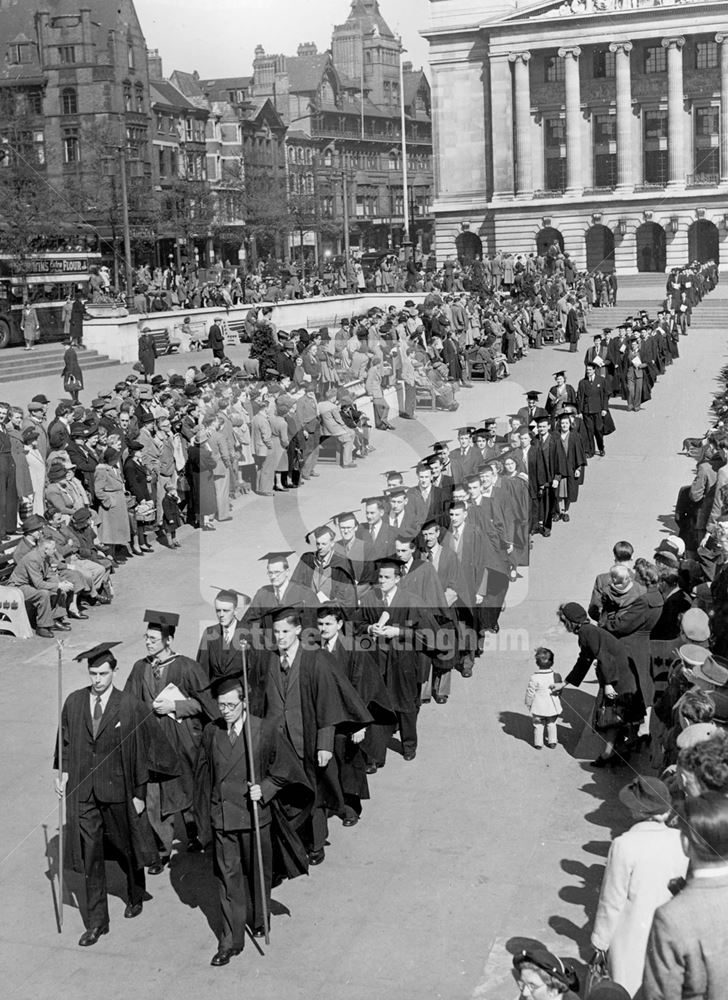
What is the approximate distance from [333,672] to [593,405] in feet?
46.4

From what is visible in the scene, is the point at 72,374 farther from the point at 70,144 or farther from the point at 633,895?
the point at 70,144

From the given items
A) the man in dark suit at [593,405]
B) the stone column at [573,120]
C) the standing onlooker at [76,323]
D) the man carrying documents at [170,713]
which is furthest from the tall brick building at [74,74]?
the man carrying documents at [170,713]

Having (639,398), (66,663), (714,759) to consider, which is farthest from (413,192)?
(714,759)

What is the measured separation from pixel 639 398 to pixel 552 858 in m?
19.0

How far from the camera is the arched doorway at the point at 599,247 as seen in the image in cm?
7012

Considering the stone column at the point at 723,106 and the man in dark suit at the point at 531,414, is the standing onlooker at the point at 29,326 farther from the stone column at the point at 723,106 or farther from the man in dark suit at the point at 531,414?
the stone column at the point at 723,106

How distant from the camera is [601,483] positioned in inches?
829

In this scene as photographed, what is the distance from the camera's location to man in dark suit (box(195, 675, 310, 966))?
26.6 ft

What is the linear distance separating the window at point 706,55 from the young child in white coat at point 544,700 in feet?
207

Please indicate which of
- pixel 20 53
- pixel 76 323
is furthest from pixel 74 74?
pixel 76 323

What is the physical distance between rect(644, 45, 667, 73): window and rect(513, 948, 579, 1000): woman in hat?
6793cm

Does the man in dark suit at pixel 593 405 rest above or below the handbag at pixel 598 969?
above

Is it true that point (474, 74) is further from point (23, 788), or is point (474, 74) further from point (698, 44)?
point (23, 788)

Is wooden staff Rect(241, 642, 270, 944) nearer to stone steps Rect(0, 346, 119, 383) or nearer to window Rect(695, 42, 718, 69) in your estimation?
stone steps Rect(0, 346, 119, 383)
